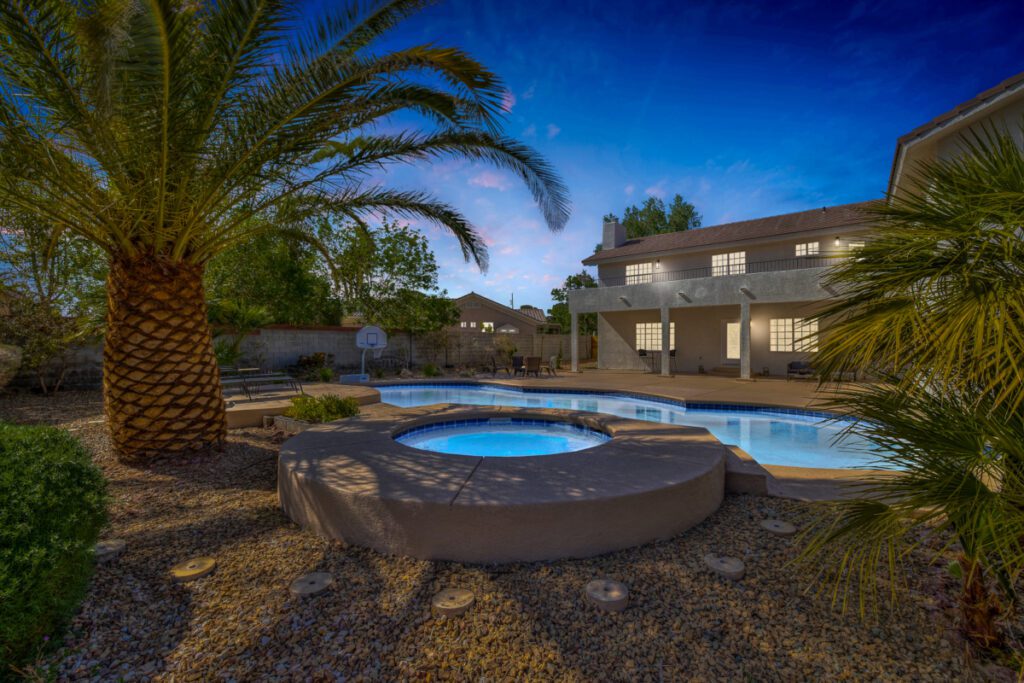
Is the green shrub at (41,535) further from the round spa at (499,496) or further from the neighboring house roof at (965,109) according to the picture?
the neighboring house roof at (965,109)

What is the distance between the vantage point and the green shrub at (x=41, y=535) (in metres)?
2.30

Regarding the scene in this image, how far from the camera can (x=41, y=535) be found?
2.69 metres

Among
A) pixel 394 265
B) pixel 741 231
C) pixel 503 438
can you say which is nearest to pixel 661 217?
pixel 741 231

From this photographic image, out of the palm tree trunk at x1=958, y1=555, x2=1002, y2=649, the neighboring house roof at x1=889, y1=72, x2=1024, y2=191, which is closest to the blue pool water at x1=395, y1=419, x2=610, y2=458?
the palm tree trunk at x1=958, y1=555, x2=1002, y2=649

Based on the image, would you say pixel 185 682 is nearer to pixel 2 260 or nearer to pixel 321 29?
pixel 321 29

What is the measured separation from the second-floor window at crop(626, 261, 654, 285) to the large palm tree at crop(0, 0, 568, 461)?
51.3 ft

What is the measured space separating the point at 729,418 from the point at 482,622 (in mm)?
9594

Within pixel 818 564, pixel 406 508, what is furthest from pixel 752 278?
pixel 406 508

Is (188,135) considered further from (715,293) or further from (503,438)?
(715,293)

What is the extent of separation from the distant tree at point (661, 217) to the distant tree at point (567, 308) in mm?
6980

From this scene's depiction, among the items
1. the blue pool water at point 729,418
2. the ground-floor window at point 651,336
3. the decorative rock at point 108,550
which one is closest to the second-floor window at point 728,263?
the ground-floor window at point 651,336

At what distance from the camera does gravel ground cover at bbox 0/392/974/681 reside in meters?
2.49

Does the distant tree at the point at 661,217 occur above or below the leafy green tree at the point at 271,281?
above

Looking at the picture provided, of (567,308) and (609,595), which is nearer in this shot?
(609,595)
